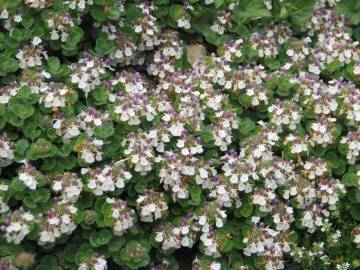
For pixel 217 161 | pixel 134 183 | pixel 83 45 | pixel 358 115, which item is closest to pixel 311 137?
pixel 358 115

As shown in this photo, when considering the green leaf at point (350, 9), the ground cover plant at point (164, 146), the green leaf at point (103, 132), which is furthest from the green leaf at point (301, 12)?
the green leaf at point (103, 132)

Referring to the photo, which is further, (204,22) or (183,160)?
(204,22)

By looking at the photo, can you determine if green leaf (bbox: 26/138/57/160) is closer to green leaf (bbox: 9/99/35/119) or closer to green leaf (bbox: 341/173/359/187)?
green leaf (bbox: 9/99/35/119)

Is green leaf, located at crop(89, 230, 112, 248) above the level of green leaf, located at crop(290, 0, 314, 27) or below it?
below

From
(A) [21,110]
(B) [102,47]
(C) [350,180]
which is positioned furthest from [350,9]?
(A) [21,110]

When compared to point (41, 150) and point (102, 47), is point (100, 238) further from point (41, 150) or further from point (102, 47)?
point (102, 47)

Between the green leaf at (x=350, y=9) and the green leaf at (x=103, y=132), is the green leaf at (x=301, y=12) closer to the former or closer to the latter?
the green leaf at (x=350, y=9)

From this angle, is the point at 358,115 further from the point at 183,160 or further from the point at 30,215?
the point at 30,215

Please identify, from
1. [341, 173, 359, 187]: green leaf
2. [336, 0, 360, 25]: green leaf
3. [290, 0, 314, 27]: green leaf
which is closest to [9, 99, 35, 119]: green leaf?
[341, 173, 359, 187]: green leaf
